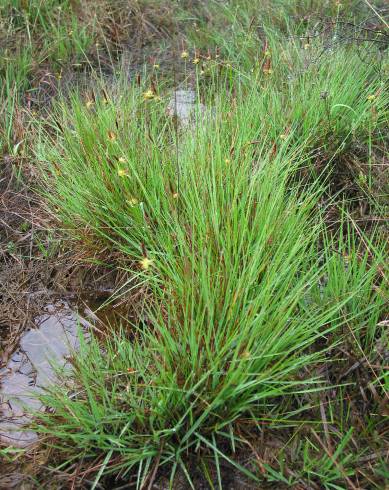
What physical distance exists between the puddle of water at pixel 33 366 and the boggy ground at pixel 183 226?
2.3 inches

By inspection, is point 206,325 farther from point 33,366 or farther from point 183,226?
point 33,366

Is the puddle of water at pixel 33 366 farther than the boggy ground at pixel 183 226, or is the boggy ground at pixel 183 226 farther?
the puddle of water at pixel 33 366

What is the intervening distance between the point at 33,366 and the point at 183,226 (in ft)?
2.41

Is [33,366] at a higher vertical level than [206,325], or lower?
lower

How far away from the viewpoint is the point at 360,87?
2744mm

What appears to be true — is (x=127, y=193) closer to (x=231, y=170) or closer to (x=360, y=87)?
(x=231, y=170)

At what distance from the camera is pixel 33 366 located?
1.94m

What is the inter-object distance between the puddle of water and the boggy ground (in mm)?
58

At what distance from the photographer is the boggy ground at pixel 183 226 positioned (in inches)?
59.3

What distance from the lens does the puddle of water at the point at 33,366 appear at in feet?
5.59

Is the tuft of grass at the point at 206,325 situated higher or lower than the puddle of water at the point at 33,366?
higher

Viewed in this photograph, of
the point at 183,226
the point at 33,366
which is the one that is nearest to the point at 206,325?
the point at 183,226

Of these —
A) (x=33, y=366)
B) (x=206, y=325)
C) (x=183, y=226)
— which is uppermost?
(x=183, y=226)

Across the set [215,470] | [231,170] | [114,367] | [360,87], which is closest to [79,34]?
[360,87]
